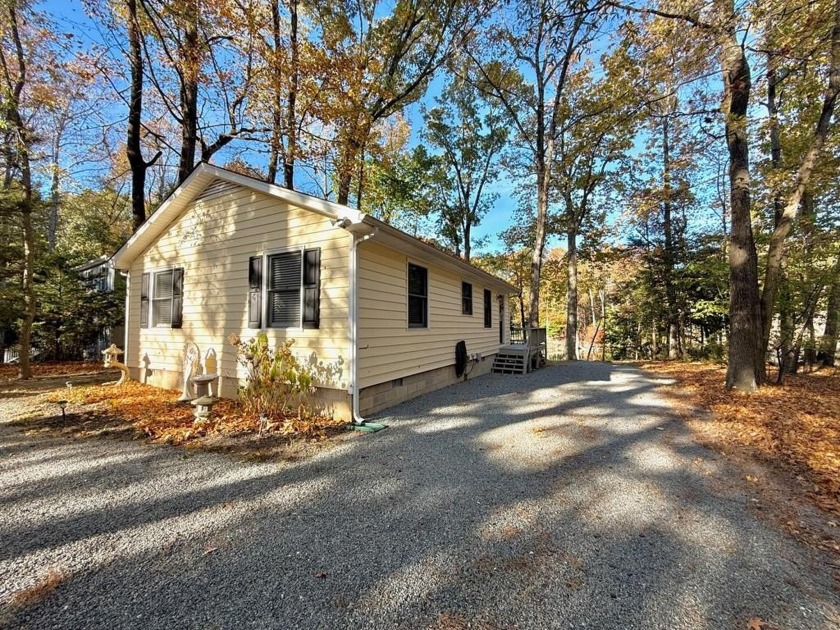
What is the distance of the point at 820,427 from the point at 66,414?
34.1 ft

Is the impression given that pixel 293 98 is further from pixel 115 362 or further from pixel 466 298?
pixel 115 362

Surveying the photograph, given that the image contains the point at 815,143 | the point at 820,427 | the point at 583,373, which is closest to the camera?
the point at 820,427

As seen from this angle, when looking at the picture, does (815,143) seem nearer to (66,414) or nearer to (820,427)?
(820,427)

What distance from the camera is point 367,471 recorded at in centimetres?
341

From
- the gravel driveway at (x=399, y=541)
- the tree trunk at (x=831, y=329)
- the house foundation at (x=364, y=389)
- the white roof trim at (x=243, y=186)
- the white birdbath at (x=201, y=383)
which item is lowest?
the gravel driveway at (x=399, y=541)

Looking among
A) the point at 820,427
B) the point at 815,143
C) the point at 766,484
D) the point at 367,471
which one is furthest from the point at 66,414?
the point at 815,143

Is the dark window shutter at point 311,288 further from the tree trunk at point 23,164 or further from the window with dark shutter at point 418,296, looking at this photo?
the tree trunk at point 23,164

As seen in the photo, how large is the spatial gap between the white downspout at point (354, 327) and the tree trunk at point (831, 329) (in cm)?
1044

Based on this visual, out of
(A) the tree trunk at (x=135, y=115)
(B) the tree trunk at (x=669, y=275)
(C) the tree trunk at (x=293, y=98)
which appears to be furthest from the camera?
(B) the tree trunk at (x=669, y=275)

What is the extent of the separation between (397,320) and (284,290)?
6.32ft

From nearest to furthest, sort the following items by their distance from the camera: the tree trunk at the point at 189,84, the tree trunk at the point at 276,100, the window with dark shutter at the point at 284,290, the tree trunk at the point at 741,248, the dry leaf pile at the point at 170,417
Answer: the dry leaf pile at the point at 170,417 → the window with dark shutter at the point at 284,290 → the tree trunk at the point at 741,248 → the tree trunk at the point at 189,84 → the tree trunk at the point at 276,100

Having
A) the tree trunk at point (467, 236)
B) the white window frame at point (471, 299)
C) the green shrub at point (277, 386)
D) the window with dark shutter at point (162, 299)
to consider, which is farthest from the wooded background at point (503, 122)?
the green shrub at point (277, 386)

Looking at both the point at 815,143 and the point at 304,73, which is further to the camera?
the point at 304,73

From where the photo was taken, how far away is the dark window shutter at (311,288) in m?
5.16
